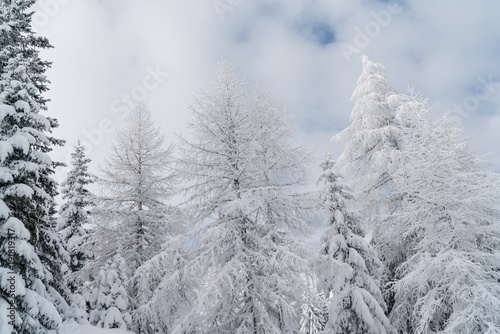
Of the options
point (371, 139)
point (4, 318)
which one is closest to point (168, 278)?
point (4, 318)

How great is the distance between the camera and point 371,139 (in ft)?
46.4

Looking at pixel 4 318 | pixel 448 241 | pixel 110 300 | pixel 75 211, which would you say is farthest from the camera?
pixel 75 211

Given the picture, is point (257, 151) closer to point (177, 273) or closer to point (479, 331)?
point (177, 273)

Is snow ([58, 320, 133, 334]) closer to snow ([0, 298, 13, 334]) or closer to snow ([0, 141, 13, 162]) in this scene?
snow ([0, 298, 13, 334])

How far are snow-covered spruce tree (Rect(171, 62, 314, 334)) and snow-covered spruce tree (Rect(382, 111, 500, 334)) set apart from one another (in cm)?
382

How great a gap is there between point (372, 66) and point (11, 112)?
51.3 ft

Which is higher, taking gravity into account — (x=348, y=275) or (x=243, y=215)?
(x=243, y=215)

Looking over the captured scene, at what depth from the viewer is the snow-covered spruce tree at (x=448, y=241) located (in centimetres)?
789

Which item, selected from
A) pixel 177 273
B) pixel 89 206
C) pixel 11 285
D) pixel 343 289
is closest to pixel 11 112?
pixel 11 285

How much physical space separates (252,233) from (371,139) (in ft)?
26.8

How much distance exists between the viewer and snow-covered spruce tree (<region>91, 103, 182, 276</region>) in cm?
1421

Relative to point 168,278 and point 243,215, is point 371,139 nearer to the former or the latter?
point 243,215

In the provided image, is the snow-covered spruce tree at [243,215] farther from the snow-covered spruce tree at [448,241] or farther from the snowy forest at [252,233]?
the snow-covered spruce tree at [448,241]

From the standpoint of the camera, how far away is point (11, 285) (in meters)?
6.17
